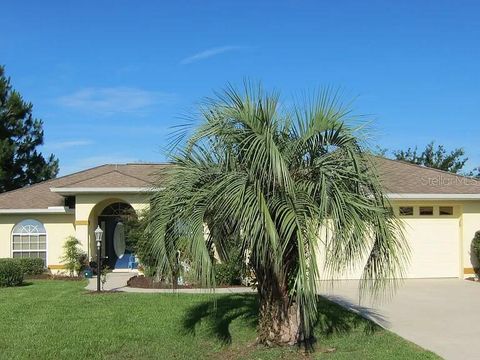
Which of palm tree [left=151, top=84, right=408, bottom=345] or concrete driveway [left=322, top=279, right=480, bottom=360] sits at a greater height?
palm tree [left=151, top=84, right=408, bottom=345]

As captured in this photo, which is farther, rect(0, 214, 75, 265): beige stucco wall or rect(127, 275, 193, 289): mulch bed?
rect(0, 214, 75, 265): beige stucco wall

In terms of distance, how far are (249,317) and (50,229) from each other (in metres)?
13.7

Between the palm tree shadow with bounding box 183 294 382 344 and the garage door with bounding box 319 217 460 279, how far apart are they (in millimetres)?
6944

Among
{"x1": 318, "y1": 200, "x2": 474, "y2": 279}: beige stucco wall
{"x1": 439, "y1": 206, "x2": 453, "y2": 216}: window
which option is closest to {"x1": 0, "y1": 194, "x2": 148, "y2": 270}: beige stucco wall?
{"x1": 318, "y1": 200, "x2": 474, "y2": 279}: beige stucco wall

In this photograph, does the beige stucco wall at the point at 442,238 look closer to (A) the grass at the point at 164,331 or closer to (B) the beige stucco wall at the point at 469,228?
(B) the beige stucco wall at the point at 469,228

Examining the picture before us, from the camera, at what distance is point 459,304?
44.5 ft

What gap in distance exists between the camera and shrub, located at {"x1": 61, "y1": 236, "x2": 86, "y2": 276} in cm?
2100

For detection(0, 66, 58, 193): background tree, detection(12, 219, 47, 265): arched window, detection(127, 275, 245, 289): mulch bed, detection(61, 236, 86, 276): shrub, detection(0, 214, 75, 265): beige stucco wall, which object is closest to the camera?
detection(127, 275, 245, 289): mulch bed

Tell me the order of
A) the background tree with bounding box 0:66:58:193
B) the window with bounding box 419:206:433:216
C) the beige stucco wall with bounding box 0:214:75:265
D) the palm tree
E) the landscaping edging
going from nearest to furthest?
the palm tree
the landscaping edging
the window with bounding box 419:206:433:216
the beige stucco wall with bounding box 0:214:75:265
the background tree with bounding box 0:66:58:193

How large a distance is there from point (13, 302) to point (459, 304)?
33.6ft

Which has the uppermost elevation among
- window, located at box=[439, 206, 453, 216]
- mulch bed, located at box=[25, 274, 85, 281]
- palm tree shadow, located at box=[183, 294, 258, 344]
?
window, located at box=[439, 206, 453, 216]

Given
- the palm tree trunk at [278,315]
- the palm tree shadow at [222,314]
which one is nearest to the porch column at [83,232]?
the palm tree shadow at [222,314]

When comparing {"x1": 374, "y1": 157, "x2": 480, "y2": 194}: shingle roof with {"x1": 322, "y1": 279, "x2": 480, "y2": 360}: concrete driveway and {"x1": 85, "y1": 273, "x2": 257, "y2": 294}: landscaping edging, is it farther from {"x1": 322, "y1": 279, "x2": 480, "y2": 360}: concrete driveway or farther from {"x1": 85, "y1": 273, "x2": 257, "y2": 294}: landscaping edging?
{"x1": 85, "y1": 273, "x2": 257, "y2": 294}: landscaping edging

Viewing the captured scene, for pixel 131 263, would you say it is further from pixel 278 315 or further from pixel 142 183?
pixel 278 315
